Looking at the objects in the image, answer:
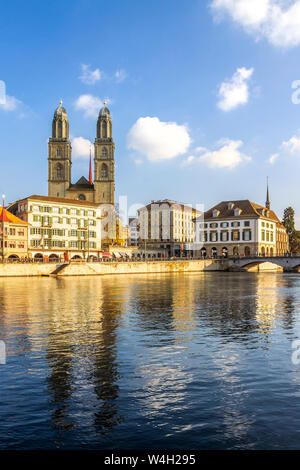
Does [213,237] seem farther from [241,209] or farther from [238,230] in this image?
[241,209]

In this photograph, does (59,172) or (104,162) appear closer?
(59,172)

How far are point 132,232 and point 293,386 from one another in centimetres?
14502

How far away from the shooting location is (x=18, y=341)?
17.4m

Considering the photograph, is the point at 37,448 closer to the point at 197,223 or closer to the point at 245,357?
the point at 245,357

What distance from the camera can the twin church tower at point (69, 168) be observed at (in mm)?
133250

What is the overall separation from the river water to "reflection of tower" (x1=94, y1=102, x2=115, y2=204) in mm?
111386

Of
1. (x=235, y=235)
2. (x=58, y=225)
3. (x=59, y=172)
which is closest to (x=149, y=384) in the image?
(x=58, y=225)

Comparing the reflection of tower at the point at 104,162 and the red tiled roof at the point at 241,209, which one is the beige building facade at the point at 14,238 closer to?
the reflection of tower at the point at 104,162

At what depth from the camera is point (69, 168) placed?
136 metres

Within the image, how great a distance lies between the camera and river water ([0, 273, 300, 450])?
28.1 feet

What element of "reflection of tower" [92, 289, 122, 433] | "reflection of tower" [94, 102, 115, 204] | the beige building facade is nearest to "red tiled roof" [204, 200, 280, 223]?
"reflection of tower" [94, 102, 115, 204]

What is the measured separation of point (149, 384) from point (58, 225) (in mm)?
87706

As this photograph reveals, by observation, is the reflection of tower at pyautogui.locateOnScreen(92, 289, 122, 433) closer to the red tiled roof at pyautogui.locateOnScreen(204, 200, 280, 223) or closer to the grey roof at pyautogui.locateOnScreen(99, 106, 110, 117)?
the red tiled roof at pyautogui.locateOnScreen(204, 200, 280, 223)

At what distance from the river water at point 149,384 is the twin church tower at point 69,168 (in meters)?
112
